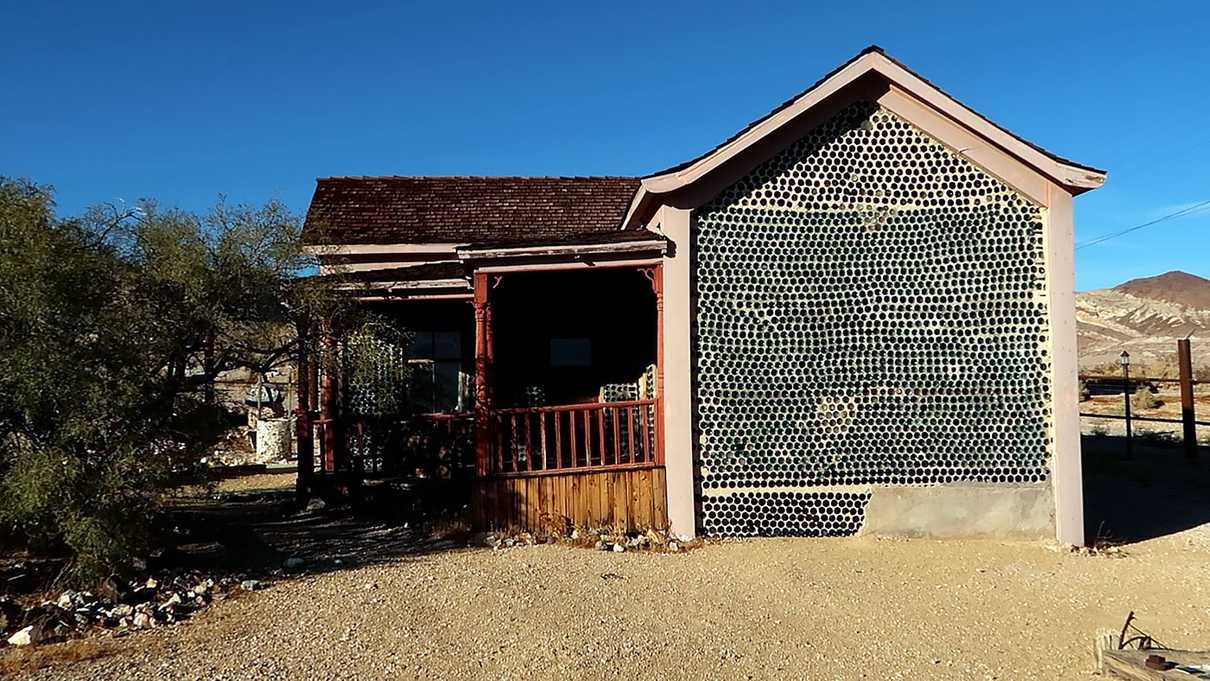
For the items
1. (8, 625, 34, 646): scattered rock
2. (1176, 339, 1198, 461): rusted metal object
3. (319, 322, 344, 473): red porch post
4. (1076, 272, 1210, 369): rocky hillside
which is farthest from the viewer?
(1076, 272, 1210, 369): rocky hillside

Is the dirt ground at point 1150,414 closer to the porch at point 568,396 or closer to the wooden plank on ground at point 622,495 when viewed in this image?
the porch at point 568,396

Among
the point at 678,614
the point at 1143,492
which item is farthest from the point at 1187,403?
the point at 678,614

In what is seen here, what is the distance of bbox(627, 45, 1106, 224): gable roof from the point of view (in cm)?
924

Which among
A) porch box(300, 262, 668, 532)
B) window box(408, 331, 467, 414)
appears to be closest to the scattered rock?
porch box(300, 262, 668, 532)

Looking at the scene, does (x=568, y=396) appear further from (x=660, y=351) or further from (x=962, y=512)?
(x=962, y=512)

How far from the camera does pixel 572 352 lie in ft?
41.8

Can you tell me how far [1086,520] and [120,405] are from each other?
10.5m

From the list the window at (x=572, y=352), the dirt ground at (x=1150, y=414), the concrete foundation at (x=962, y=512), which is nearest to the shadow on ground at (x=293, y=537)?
the window at (x=572, y=352)

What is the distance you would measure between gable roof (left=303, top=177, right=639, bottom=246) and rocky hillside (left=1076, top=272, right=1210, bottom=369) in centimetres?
4078

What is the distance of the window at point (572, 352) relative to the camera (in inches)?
501

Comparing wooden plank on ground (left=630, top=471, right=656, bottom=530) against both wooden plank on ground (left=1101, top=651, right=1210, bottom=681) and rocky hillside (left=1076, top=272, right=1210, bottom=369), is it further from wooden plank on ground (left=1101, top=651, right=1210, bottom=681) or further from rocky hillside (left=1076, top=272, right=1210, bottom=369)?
rocky hillside (left=1076, top=272, right=1210, bottom=369)

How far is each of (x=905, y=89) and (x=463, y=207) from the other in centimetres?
762

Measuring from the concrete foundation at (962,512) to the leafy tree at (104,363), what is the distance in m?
6.99

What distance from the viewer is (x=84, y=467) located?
21.8 feet
